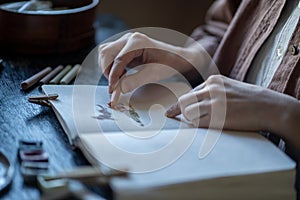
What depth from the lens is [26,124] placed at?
0.70 metres

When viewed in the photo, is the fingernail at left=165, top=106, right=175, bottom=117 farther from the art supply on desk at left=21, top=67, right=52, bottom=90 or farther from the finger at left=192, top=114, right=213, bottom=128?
the art supply on desk at left=21, top=67, right=52, bottom=90

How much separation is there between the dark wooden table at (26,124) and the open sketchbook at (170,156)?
17mm

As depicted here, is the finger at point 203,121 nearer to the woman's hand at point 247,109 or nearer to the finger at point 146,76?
the woman's hand at point 247,109

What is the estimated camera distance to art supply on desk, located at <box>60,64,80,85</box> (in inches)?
33.7

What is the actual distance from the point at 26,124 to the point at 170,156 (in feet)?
0.72

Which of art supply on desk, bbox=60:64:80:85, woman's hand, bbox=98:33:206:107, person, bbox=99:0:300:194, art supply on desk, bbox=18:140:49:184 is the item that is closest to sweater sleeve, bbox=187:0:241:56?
person, bbox=99:0:300:194

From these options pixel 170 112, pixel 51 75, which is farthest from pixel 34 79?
pixel 170 112

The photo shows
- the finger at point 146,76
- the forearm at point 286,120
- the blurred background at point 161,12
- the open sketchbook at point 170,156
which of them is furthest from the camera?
the blurred background at point 161,12

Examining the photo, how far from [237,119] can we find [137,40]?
0.79 ft

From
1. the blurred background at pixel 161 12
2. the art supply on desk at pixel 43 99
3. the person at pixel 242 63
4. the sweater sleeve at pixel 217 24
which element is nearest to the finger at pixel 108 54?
the person at pixel 242 63

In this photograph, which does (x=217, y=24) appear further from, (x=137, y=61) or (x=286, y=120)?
(x=286, y=120)

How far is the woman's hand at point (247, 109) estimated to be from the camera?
67cm

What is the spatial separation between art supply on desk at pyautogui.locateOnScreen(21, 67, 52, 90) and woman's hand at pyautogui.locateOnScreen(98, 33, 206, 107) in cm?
10

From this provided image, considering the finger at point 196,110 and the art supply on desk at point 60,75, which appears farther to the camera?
the art supply on desk at point 60,75
